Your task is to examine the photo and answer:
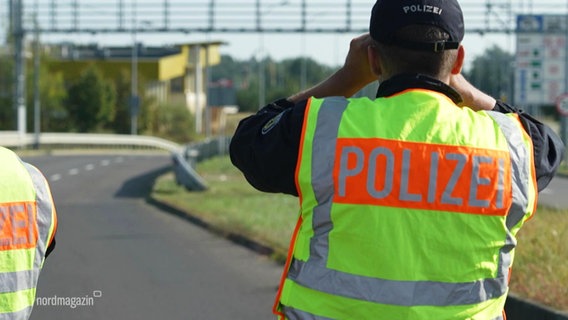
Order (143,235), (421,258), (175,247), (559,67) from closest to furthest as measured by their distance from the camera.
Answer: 1. (421,258)
2. (175,247)
3. (143,235)
4. (559,67)

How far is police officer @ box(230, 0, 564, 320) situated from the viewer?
3.35 m

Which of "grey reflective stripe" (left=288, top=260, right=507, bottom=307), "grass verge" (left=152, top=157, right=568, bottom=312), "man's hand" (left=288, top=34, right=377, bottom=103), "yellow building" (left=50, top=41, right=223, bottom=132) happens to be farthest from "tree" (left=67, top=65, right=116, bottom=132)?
"grey reflective stripe" (left=288, top=260, right=507, bottom=307)

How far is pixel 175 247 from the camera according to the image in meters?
16.3

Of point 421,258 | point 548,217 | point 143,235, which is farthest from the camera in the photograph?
point 143,235

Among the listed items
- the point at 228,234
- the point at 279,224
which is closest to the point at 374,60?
the point at 228,234

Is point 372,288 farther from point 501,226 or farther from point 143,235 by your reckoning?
point 143,235

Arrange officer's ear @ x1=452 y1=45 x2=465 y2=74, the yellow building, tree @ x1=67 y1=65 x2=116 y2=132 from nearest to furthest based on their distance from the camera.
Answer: officer's ear @ x1=452 y1=45 x2=465 y2=74
tree @ x1=67 y1=65 x2=116 y2=132
the yellow building

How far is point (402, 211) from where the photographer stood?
3359 mm

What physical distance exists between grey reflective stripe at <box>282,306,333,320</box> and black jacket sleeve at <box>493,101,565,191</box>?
0.76 meters

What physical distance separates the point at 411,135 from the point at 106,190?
27719mm

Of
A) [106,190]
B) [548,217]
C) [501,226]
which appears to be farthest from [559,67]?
[501,226]

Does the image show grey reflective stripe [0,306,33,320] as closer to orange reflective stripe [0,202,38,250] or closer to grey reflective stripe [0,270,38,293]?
grey reflective stripe [0,270,38,293]

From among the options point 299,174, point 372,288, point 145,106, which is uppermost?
point 299,174

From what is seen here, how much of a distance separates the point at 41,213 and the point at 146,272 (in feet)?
30.9
